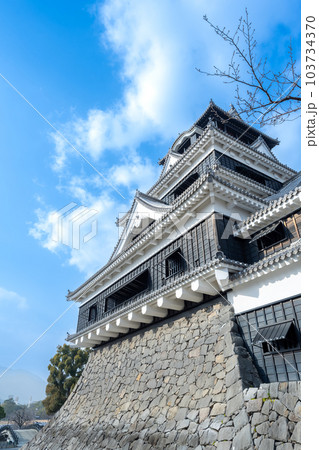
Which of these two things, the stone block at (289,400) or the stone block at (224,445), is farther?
the stone block at (224,445)

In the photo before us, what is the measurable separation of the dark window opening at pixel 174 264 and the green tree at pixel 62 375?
19.4 metres

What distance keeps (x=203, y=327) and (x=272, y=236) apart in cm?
319

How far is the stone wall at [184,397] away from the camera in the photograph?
4.96m

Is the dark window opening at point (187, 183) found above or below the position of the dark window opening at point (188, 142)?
below

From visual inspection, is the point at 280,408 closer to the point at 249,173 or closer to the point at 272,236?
the point at 272,236

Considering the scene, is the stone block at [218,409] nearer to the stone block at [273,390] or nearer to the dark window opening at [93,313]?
the stone block at [273,390]

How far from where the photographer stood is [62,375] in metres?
23.9

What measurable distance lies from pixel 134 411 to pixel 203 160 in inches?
399

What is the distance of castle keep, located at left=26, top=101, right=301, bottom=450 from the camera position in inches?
222

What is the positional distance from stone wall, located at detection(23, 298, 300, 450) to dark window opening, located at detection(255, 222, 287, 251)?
201 cm

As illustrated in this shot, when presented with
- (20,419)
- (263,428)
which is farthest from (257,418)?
(20,419)

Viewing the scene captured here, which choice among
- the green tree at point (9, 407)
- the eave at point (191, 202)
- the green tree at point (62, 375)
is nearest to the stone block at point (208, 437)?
the eave at point (191, 202)

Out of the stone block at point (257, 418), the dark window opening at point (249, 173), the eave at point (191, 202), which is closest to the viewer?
the stone block at point (257, 418)
